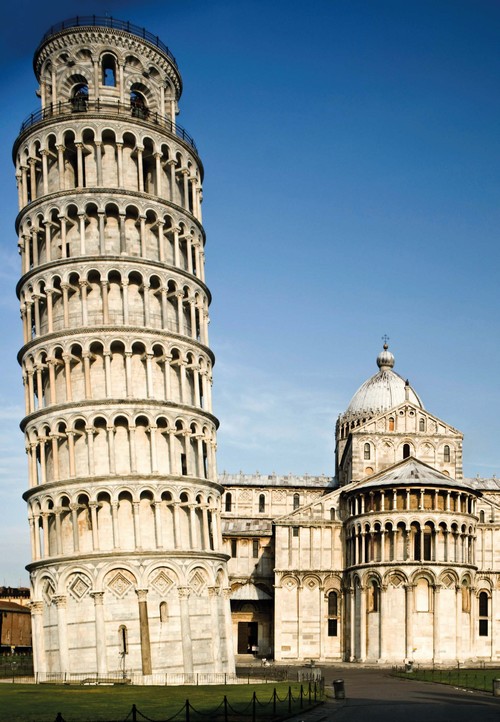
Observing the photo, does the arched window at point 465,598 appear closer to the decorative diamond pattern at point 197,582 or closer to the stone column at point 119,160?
the decorative diamond pattern at point 197,582

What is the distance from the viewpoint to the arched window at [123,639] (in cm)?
5234

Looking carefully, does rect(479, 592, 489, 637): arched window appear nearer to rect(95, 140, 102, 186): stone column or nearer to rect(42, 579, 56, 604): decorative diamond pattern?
rect(42, 579, 56, 604): decorative diamond pattern

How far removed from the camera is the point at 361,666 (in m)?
76.2

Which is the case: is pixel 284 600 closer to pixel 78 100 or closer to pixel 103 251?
pixel 103 251

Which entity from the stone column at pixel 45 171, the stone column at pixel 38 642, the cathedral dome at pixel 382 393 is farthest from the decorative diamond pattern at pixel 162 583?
the cathedral dome at pixel 382 393

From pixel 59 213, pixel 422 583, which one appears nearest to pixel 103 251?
pixel 59 213

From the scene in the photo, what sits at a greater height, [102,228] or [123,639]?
[102,228]

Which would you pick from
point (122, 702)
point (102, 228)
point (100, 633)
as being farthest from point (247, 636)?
point (122, 702)

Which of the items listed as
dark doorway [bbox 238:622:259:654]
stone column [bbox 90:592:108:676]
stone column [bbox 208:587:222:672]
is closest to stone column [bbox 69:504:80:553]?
stone column [bbox 90:592:108:676]

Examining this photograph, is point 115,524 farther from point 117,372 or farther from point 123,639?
point 117,372

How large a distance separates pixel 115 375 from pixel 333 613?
4057cm

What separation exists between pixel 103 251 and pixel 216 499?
17.9 meters

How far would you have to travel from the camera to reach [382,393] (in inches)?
4360

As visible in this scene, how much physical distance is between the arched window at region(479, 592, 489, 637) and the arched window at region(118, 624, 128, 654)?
44.6 m
